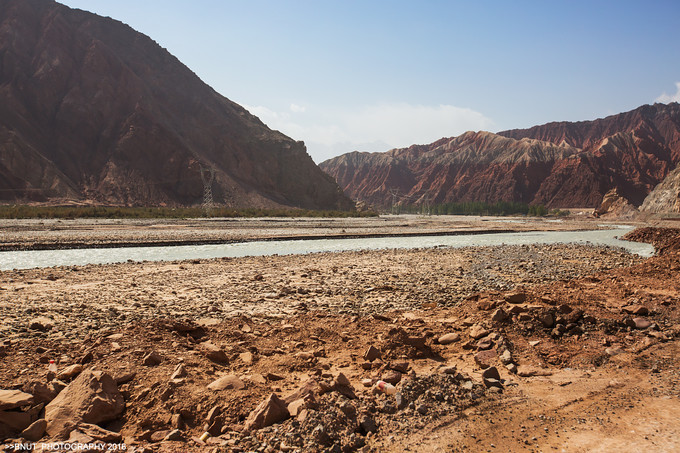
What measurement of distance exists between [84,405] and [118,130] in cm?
9908

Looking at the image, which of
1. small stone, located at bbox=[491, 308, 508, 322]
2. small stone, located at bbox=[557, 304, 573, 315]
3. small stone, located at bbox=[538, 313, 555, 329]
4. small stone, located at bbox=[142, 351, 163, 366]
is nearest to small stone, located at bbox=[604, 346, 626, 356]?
small stone, located at bbox=[538, 313, 555, 329]

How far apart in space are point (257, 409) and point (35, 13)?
421 ft

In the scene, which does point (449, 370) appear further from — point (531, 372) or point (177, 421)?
point (177, 421)

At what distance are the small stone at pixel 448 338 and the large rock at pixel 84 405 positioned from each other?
15.6ft

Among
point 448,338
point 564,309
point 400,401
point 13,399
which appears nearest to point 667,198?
point 564,309

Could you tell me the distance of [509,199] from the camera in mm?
177000

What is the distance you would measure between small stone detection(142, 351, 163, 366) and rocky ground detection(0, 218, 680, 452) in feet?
0.04

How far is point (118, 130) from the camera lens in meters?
89.9

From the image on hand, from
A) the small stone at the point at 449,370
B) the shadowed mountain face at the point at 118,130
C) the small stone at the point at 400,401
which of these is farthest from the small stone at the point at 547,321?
the shadowed mountain face at the point at 118,130

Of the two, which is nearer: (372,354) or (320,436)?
(320,436)

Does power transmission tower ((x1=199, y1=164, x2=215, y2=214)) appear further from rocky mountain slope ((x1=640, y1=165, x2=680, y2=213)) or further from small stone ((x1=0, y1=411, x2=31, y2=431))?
rocky mountain slope ((x1=640, y1=165, x2=680, y2=213))

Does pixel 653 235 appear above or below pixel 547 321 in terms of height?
above

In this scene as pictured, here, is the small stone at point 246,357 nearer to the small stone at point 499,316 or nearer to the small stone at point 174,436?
the small stone at point 174,436

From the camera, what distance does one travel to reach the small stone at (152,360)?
548 cm
